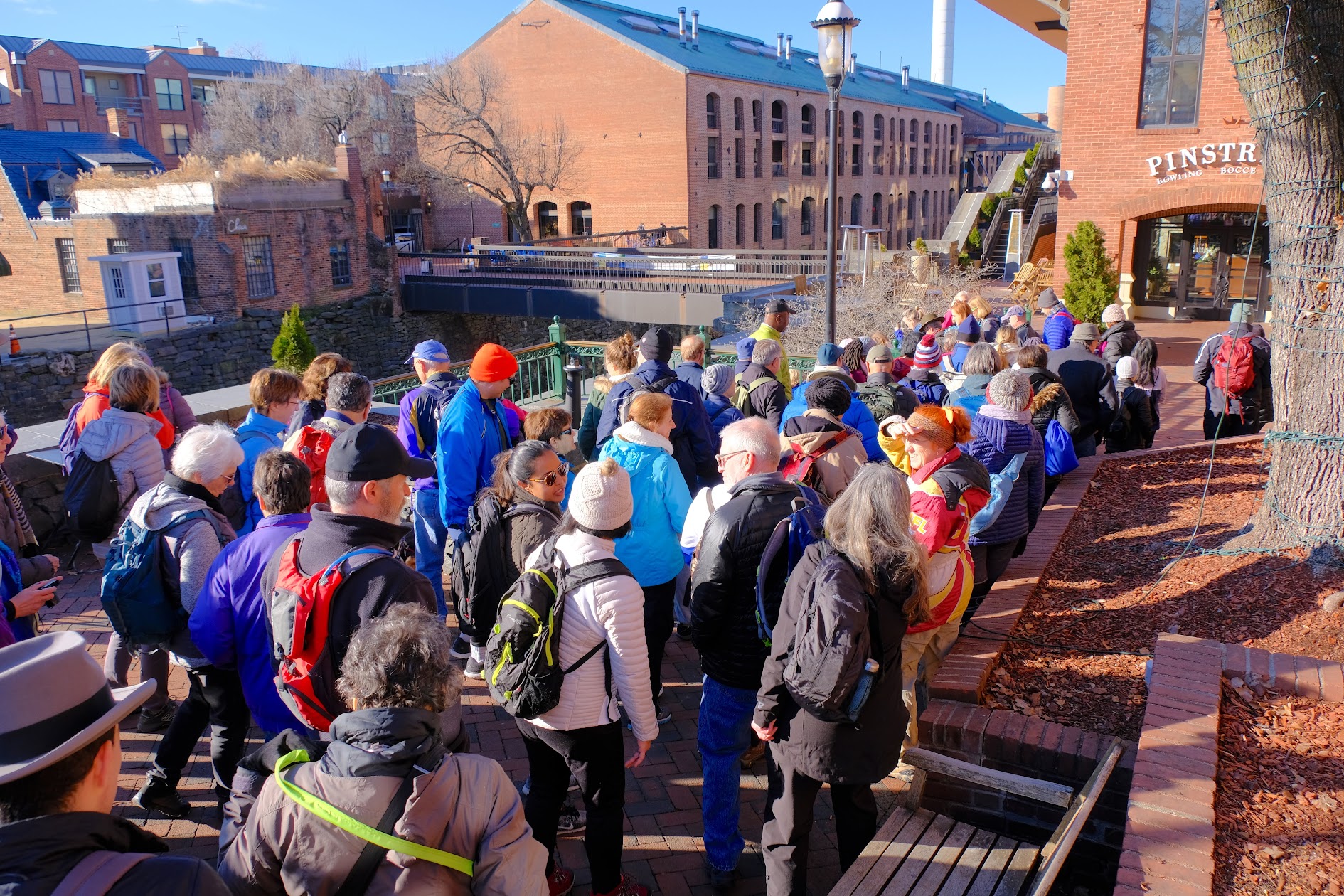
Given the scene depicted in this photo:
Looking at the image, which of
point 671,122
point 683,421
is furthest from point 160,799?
point 671,122

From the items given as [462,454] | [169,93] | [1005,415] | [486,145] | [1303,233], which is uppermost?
[169,93]

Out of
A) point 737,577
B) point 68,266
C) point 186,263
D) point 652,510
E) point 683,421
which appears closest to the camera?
point 737,577

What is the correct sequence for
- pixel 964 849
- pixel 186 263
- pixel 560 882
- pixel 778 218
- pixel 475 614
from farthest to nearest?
1. pixel 778 218
2. pixel 186 263
3. pixel 475 614
4. pixel 560 882
5. pixel 964 849

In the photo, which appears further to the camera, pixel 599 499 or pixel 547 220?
pixel 547 220

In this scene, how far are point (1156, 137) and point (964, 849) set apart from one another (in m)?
17.9

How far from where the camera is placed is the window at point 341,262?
2983 centimetres

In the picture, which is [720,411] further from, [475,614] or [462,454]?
[475,614]

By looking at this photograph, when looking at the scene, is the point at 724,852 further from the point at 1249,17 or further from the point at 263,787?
the point at 1249,17

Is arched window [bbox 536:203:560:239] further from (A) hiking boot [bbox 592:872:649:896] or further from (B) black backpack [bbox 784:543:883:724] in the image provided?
(B) black backpack [bbox 784:543:883:724]

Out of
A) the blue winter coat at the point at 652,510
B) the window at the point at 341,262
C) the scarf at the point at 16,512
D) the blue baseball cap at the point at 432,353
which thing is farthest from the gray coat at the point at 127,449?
the window at the point at 341,262

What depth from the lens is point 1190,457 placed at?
7445 mm

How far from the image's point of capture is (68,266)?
2845 cm

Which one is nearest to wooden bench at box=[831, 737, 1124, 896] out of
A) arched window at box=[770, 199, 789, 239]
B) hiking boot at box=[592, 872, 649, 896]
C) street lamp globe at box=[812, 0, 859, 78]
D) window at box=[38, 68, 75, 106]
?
hiking boot at box=[592, 872, 649, 896]

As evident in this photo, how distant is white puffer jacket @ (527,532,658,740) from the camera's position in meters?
3.08
